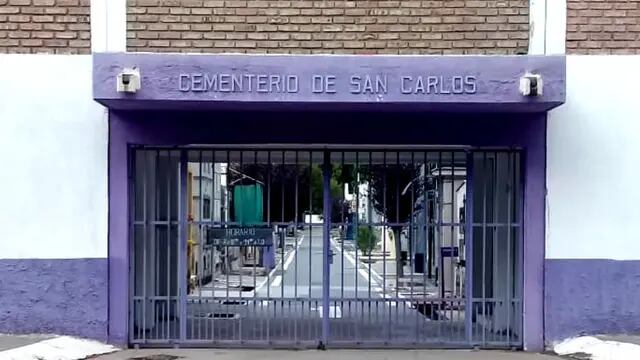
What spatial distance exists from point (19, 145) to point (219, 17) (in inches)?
115

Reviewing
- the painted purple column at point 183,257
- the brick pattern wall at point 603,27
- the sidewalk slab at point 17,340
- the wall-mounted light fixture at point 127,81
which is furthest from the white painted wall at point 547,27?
the sidewalk slab at point 17,340

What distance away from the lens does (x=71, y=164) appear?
10086 millimetres

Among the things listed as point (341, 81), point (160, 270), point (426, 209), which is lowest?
point (160, 270)

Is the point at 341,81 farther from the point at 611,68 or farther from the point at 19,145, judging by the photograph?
the point at 19,145

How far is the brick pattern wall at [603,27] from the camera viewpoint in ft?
33.2

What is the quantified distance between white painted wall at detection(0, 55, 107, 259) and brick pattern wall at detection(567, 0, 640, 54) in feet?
19.5

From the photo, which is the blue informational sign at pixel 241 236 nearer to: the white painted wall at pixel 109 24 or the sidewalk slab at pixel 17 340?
the sidewalk slab at pixel 17 340

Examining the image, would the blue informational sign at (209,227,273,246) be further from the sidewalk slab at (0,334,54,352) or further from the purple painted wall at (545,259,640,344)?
the purple painted wall at (545,259,640,344)

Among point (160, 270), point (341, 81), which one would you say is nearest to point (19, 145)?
point (160, 270)

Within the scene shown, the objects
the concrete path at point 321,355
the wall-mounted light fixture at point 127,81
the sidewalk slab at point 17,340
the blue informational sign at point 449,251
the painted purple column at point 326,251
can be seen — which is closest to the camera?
the wall-mounted light fixture at point 127,81

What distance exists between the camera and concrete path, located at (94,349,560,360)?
967 cm

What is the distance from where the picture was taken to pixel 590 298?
1012 cm

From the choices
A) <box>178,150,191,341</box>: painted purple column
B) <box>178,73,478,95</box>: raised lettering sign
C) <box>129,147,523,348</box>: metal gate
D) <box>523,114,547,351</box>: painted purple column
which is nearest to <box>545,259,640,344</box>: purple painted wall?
<box>523,114,547,351</box>: painted purple column

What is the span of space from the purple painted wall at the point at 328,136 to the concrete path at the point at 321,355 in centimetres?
42
